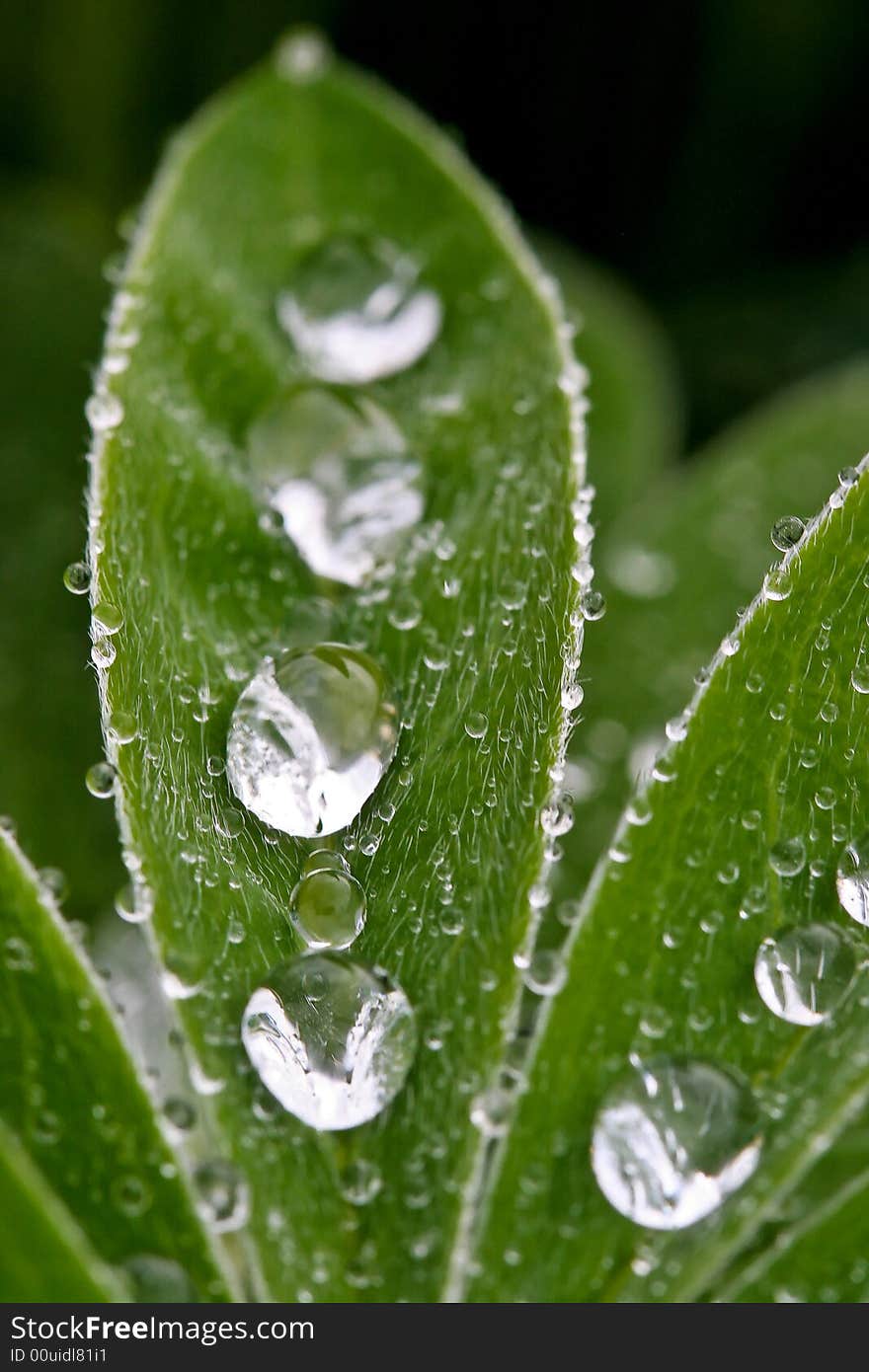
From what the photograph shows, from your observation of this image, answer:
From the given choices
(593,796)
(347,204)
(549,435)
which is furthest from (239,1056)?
(347,204)

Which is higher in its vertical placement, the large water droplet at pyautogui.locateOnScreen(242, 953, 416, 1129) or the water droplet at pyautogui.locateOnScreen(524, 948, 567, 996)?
the water droplet at pyautogui.locateOnScreen(524, 948, 567, 996)

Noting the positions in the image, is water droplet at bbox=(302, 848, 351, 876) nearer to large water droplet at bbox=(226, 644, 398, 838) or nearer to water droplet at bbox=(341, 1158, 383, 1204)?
large water droplet at bbox=(226, 644, 398, 838)

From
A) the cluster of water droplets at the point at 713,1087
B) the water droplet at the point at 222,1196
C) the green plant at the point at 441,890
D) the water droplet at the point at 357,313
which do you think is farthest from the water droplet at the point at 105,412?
the water droplet at the point at 222,1196

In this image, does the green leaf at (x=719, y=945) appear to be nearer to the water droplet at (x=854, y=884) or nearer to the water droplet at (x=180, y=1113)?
the water droplet at (x=854, y=884)

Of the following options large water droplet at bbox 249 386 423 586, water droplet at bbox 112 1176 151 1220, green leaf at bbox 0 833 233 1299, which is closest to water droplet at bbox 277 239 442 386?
large water droplet at bbox 249 386 423 586

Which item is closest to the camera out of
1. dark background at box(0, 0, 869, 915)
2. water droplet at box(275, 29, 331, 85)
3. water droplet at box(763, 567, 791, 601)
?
water droplet at box(763, 567, 791, 601)

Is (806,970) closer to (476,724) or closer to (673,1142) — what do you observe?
(673,1142)

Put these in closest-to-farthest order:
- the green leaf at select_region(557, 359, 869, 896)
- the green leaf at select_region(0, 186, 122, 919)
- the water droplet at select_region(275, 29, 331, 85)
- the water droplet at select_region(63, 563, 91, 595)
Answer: the water droplet at select_region(63, 563, 91, 595) < the water droplet at select_region(275, 29, 331, 85) < the green leaf at select_region(557, 359, 869, 896) < the green leaf at select_region(0, 186, 122, 919)

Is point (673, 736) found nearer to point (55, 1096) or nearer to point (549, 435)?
point (549, 435)
